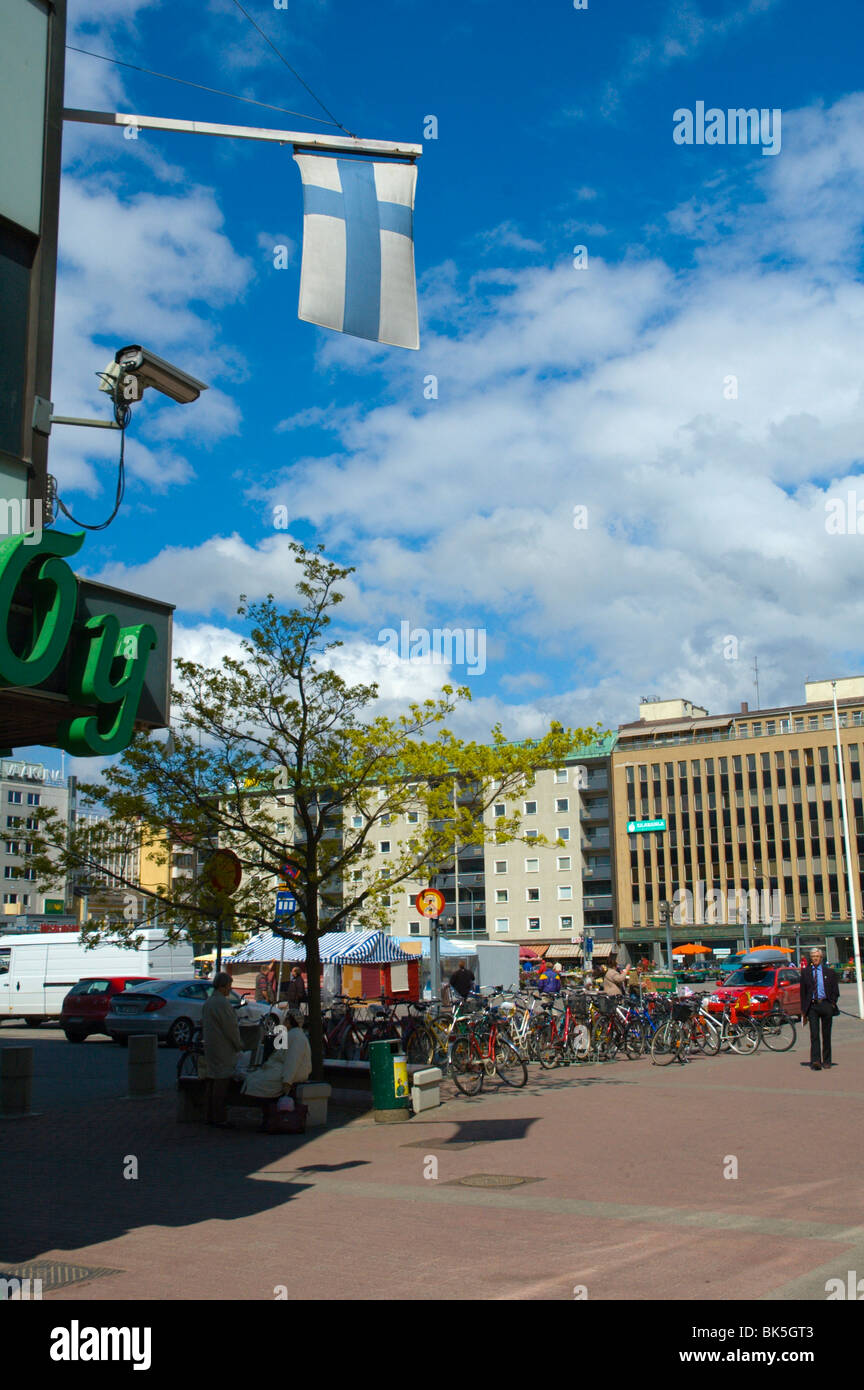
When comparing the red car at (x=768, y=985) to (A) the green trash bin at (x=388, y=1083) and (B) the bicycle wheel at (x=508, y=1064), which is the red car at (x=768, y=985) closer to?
(B) the bicycle wheel at (x=508, y=1064)

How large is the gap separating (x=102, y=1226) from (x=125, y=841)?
7337 millimetres

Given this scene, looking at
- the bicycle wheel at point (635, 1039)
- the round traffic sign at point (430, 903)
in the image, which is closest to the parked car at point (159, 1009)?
the bicycle wheel at point (635, 1039)

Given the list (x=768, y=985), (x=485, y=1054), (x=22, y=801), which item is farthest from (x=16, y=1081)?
(x=22, y=801)

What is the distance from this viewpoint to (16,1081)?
15.6 meters

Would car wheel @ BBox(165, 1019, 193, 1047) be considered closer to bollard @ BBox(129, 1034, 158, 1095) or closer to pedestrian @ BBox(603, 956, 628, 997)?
pedestrian @ BBox(603, 956, 628, 997)

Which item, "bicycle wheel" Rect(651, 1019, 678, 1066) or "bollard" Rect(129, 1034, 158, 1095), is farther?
"bicycle wheel" Rect(651, 1019, 678, 1066)

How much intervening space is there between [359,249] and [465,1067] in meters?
12.6

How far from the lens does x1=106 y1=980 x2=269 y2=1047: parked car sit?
93.2 feet

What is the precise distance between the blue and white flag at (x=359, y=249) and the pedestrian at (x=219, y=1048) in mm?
8274

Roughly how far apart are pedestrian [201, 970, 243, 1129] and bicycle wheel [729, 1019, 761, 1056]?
40.7 ft

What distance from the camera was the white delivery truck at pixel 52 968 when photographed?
34656 millimetres

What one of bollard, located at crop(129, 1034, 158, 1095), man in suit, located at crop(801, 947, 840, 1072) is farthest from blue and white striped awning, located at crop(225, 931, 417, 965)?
man in suit, located at crop(801, 947, 840, 1072)

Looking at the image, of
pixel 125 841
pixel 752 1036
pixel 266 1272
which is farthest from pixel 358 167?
pixel 752 1036

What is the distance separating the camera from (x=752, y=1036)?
2391cm
